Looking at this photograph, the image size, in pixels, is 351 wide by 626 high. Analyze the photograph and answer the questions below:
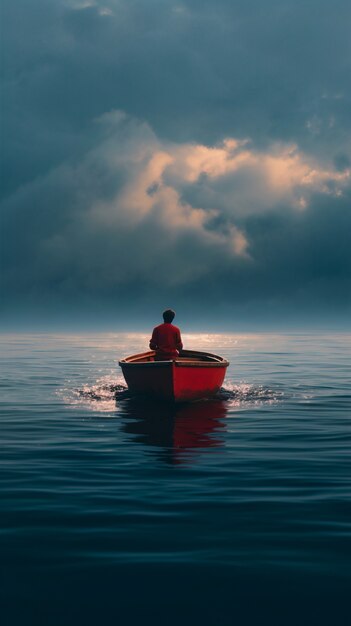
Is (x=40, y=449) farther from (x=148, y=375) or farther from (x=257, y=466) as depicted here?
(x=148, y=375)

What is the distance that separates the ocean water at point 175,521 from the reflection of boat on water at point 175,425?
96mm

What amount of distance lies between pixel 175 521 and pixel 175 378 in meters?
12.6

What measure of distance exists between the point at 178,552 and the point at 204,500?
231 centimetres

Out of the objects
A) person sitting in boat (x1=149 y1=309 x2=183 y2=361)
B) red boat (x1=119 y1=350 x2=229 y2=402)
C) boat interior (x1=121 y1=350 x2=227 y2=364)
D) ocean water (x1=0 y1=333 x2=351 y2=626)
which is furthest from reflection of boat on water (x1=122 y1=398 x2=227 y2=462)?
boat interior (x1=121 y1=350 x2=227 y2=364)

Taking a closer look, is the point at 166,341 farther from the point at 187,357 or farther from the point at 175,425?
the point at 187,357

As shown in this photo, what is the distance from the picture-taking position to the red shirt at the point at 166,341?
2345cm

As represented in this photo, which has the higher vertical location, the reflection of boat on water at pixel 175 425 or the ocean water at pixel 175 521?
the reflection of boat on water at pixel 175 425

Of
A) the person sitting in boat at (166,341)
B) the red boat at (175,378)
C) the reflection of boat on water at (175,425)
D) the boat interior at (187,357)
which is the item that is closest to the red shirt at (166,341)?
the person sitting in boat at (166,341)

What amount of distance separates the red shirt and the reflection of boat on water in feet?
Result: 6.63

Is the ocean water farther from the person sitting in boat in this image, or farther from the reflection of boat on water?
the person sitting in boat

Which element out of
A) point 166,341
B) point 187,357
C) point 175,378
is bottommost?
point 175,378

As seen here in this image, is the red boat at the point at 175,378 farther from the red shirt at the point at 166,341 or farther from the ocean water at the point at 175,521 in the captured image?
the ocean water at the point at 175,521

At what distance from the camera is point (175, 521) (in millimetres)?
8664

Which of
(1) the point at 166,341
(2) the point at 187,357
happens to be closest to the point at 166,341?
(1) the point at 166,341
